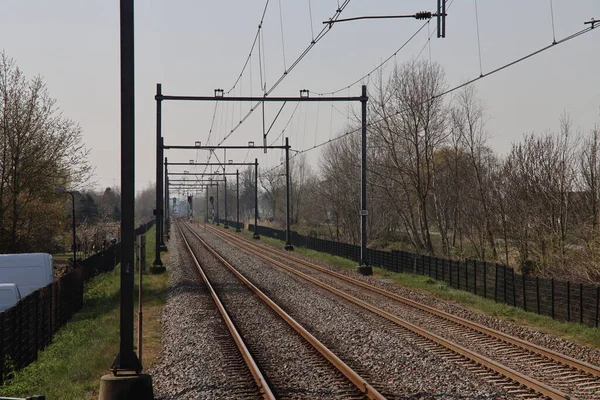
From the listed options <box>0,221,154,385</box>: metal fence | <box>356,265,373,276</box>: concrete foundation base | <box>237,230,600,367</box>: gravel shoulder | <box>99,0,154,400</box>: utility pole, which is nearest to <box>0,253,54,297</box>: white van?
<box>0,221,154,385</box>: metal fence

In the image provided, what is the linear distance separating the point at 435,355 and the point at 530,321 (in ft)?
19.9

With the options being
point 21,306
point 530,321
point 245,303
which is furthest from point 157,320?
point 530,321

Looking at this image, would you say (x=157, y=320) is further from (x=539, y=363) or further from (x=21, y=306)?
(x=539, y=363)

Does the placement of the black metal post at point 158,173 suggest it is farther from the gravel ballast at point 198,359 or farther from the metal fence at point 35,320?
the gravel ballast at point 198,359

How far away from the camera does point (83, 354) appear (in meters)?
13.9

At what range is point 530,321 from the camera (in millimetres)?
17422

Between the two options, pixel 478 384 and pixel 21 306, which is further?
pixel 21 306

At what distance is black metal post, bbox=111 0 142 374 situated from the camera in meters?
9.94

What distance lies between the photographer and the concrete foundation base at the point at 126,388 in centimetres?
950

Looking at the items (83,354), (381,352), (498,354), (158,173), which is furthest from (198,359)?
(158,173)

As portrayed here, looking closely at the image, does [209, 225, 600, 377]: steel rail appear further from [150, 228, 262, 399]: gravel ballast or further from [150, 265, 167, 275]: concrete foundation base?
[150, 265, 167, 275]: concrete foundation base

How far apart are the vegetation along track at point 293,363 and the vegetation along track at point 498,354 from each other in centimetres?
232

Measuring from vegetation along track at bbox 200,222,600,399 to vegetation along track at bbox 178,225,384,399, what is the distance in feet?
7.60

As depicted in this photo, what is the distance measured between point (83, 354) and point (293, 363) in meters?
4.88
